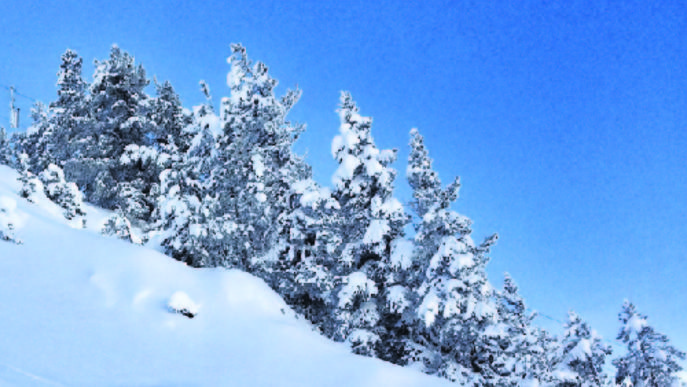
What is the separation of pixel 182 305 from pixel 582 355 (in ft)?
85.3

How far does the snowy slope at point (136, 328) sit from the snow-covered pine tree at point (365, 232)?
686 cm

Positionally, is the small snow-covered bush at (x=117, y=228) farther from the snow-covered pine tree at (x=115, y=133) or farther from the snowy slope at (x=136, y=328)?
the snow-covered pine tree at (x=115, y=133)

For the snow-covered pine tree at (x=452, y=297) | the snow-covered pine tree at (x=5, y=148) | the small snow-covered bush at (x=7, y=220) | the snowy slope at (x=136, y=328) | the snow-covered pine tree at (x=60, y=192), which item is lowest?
the snowy slope at (x=136, y=328)

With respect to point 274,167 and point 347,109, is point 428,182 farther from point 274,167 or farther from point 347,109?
point 274,167

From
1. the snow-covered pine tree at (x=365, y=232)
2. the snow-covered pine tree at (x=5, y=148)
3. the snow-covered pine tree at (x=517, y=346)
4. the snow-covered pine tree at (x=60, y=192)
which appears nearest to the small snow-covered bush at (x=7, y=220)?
the snow-covered pine tree at (x=60, y=192)

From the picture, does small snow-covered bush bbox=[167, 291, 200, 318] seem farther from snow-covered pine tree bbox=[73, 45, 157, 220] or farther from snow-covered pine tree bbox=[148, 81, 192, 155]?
snow-covered pine tree bbox=[148, 81, 192, 155]

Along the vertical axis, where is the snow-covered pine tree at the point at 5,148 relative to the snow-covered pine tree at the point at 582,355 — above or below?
above

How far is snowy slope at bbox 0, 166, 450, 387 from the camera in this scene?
19.4 feet

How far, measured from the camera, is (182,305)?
8.29 m

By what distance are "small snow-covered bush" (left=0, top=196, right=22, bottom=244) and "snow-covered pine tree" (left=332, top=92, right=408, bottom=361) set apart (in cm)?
1029

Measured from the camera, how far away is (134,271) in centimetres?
901

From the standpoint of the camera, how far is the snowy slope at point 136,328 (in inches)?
232

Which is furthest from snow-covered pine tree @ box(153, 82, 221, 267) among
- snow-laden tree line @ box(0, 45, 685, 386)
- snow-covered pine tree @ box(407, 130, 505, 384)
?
snow-covered pine tree @ box(407, 130, 505, 384)

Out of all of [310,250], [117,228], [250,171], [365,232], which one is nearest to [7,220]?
[117,228]
